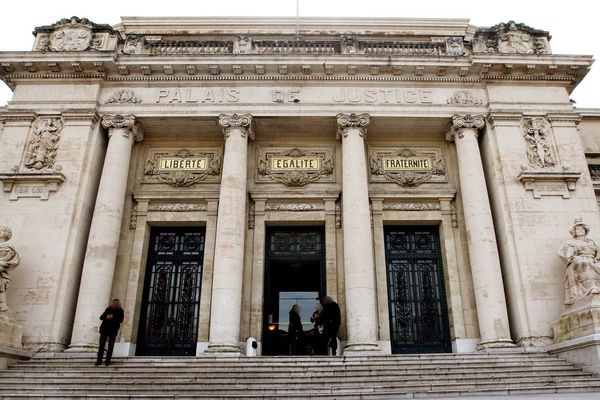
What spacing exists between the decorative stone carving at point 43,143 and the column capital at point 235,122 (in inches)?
191

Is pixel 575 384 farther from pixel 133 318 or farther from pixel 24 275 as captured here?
pixel 24 275

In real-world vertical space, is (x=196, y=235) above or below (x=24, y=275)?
above

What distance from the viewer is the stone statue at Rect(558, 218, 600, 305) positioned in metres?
11.5

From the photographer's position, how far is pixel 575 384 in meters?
9.36

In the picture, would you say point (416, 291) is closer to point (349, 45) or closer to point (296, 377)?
point (296, 377)

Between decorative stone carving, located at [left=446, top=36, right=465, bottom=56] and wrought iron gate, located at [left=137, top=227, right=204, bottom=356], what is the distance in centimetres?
989

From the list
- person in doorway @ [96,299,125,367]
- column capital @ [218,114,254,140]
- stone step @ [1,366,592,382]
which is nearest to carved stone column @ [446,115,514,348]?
stone step @ [1,366,592,382]

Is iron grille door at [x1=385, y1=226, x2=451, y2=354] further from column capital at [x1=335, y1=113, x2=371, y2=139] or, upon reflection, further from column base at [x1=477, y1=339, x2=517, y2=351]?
column capital at [x1=335, y1=113, x2=371, y2=139]

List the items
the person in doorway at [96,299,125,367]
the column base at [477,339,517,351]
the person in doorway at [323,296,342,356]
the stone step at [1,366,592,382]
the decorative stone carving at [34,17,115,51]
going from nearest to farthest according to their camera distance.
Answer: the stone step at [1,366,592,382] < the person in doorway at [96,299,125,367] < the column base at [477,339,517,351] < the person in doorway at [323,296,342,356] < the decorative stone carving at [34,17,115,51]

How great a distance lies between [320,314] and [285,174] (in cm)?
489

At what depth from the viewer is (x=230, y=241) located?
13.2 m

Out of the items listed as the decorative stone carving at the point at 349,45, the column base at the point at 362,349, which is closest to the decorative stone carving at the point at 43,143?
the decorative stone carving at the point at 349,45

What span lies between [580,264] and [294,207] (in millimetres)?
7959

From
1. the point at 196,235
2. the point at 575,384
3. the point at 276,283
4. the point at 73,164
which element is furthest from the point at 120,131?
the point at 575,384
